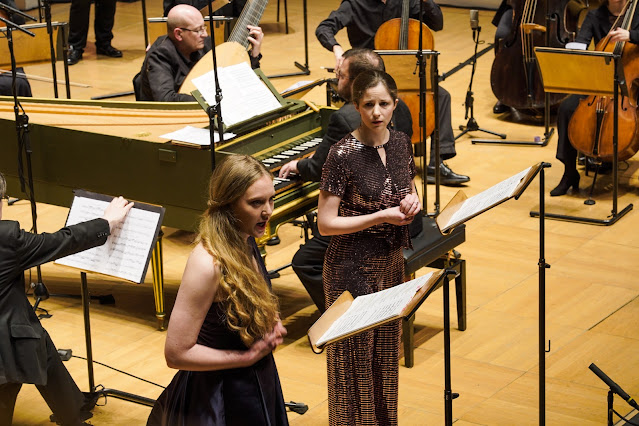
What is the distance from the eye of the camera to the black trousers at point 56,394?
3617mm

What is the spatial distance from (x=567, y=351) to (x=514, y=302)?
547mm

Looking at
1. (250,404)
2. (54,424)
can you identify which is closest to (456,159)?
(54,424)

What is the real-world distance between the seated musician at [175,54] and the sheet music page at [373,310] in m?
3.15

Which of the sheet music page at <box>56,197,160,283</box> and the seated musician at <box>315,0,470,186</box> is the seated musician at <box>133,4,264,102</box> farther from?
the sheet music page at <box>56,197,160,283</box>

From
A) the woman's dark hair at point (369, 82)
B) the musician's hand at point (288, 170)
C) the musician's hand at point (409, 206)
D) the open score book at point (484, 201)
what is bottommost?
the musician's hand at point (288, 170)

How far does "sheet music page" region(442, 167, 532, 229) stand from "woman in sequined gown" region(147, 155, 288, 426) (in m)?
0.63

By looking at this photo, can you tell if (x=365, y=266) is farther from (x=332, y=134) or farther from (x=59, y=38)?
(x=59, y=38)

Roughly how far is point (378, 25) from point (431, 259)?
9.66ft

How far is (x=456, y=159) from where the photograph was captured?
714 cm

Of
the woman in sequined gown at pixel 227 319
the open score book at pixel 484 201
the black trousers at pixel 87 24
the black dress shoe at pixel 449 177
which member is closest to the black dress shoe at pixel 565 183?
the black dress shoe at pixel 449 177

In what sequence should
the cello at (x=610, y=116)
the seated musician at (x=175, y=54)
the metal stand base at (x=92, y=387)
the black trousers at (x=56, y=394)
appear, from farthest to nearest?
the cello at (x=610, y=116) < the seated musician at (x=175, y=54) < the metal stand base at (x=92, y=387) < the black trousers at (x=56, y=394)

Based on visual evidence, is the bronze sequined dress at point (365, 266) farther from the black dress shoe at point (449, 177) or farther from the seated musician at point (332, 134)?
the black dress shoe at point (449, 177)

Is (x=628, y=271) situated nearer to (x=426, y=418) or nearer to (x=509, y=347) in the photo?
(x=509, y=347)

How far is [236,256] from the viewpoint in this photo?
2561 mm
